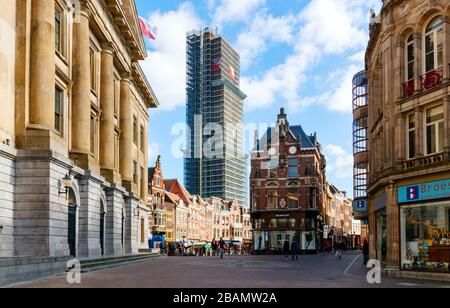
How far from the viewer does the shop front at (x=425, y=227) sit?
22.3 meters

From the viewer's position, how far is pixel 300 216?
8194 centimetres

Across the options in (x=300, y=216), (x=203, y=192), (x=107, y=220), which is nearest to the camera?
(x=107, y=220)

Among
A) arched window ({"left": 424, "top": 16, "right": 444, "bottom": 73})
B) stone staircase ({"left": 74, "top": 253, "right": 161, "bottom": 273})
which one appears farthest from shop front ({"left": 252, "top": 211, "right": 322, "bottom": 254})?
arched window ({"left": 424, "top": 16, "right": 444, "bottom": 73})

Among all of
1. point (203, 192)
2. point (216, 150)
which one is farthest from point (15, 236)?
point (203, 192)

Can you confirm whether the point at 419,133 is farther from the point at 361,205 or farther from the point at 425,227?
the point at 361,205

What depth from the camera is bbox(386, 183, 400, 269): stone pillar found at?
24.9 metres

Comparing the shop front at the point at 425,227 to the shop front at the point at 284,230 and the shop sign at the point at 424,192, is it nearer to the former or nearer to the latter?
the shop sign at the point at 424,192

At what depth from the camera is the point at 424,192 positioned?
23.2 metres

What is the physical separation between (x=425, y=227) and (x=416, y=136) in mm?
3986

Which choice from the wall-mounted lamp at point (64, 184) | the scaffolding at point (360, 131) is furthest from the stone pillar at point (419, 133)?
the scaffolding at point (360, 131)

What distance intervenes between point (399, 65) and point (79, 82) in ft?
59.5

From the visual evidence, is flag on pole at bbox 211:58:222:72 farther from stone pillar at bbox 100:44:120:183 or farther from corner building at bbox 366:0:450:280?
corner building at bbox 366:0:450:280

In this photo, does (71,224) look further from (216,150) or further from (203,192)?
(203,192)

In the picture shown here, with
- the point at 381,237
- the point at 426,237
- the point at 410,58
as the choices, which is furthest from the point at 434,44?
the point at 381,237
